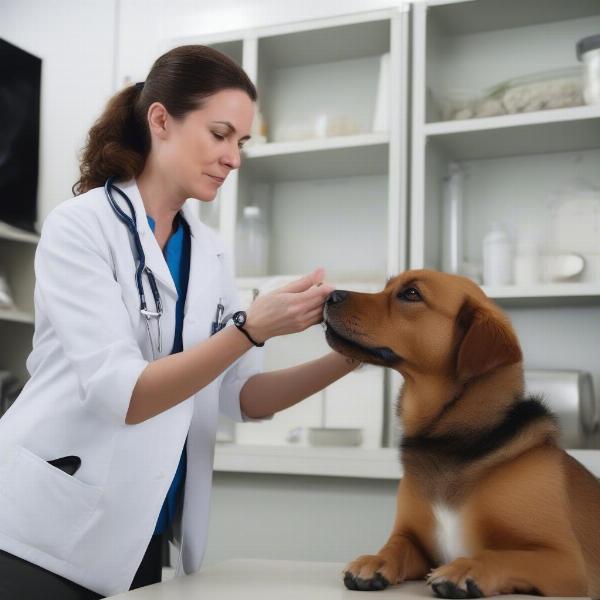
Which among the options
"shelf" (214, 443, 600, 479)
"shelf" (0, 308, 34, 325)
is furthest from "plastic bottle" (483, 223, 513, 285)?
"shelf" (0, 308, 34, 325)

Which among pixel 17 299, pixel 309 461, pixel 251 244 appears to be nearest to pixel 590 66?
pixel 251 244

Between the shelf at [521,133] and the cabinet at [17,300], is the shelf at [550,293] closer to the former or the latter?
the shelf at [521,133]

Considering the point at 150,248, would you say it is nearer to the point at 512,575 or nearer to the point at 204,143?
the point at 204,143

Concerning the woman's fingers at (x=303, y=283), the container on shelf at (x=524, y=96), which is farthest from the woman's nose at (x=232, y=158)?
the container on shelf at (x=524, y=96)

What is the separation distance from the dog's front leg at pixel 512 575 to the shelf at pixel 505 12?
1.84 m

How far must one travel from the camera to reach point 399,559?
3.50ft

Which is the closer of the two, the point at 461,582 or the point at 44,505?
the point at 461,582

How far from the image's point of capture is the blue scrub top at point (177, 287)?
137cm

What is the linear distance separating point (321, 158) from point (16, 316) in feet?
3.89

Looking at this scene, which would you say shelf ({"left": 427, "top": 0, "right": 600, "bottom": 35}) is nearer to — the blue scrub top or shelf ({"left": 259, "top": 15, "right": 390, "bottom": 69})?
shelf ({"left": 259, "top": 15, "right": 390, "bottom": 69})

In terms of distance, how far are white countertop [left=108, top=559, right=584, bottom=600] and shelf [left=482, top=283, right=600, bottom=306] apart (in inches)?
46.9

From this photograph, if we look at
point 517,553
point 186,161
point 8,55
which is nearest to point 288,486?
point 186,161

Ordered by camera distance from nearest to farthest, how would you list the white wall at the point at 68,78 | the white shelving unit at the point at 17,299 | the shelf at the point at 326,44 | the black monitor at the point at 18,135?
1. the shelf at the point at 326,44
2. the black monitor at the point at 18,135
3. the white shelving unit at the point at 17,299
4. the white wall at the point at 68,78

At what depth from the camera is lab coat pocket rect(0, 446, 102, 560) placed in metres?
1.18
